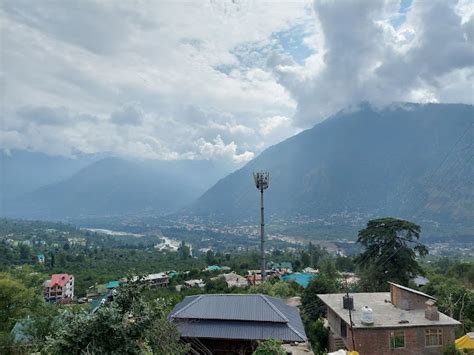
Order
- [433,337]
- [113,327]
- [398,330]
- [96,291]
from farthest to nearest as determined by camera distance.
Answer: [96,291] < [433,337] < [398,330] < [113,327]

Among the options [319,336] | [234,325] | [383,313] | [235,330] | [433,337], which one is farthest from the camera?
[319,336]

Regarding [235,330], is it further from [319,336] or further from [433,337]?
[433,337]

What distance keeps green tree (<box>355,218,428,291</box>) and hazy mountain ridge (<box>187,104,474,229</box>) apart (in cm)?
6362

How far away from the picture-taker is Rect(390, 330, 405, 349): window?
15242 mm

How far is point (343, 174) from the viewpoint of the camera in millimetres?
169875

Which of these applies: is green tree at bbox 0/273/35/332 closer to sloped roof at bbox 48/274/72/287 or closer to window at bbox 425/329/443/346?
window at bbox 425/329/443/346

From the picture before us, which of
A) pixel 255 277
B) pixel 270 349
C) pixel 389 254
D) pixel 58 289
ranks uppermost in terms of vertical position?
pixel 389 254

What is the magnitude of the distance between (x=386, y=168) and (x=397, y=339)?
150199 mm

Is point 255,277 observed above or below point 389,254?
below

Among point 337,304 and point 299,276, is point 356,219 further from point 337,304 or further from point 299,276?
point 337,304

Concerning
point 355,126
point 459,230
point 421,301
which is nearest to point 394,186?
point 459,230

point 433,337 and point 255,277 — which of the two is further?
point 255,277

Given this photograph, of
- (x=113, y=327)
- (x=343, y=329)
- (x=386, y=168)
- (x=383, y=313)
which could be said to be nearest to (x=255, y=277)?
(x=343, y=329)

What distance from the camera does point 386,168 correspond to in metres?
156
